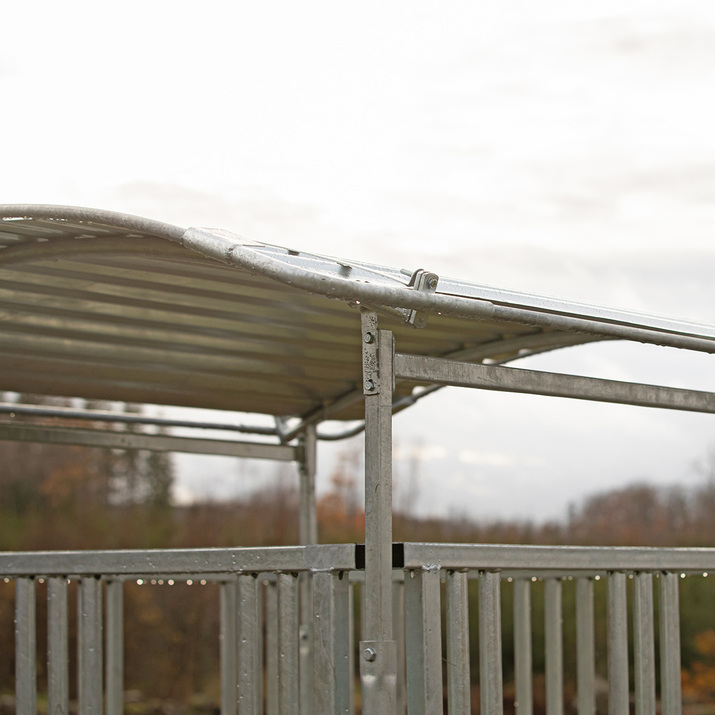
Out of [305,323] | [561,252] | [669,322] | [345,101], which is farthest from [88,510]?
[669,322]

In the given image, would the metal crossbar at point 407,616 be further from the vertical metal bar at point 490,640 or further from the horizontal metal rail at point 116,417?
the horizontal metal rail at point 116,417

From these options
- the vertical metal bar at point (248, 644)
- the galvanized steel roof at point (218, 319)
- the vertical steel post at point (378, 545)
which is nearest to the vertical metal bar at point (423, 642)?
the vertical steel post at point (378, 545)

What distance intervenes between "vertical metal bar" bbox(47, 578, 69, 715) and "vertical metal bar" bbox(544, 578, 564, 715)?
1.94 m

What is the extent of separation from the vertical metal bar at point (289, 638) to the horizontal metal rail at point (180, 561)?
0.08 metres

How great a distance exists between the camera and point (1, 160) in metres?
20.9

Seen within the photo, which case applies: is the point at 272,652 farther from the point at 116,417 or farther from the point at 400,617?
the point at 116,417

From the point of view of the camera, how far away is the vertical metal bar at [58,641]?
13.3 ft

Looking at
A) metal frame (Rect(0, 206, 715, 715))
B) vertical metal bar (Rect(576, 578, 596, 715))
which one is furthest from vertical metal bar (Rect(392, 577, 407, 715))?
vertical metal bar (Rect(576, 578, 596, 715))

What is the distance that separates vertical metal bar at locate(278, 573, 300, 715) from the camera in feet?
A: 11.0

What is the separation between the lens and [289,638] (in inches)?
132

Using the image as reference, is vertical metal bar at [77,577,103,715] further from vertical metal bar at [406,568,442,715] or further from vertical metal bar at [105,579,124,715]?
vertical metal bar at [406,568,442,715]

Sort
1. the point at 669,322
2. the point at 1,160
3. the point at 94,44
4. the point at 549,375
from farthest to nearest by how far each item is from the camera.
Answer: the point at 1,160 < the point at 94,44 < the point at 669,322 < the point at 549,375

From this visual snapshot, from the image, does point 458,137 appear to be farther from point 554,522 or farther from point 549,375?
point 549,375

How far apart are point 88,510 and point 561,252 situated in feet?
35.2
